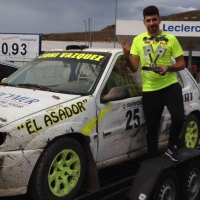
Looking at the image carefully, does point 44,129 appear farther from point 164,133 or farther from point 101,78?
point 164,133

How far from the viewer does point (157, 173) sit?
12.6ft

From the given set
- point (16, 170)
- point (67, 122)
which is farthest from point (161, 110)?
point (16, 170)

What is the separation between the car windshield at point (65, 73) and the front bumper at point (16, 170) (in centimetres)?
100

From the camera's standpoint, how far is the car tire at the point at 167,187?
3.88 metres

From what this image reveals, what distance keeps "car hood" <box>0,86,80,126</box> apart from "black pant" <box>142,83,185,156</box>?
990mm

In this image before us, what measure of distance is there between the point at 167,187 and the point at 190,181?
1.74 feet

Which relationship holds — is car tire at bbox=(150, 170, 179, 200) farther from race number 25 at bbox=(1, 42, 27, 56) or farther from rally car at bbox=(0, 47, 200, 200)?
race number 25 at bbox=(1, 42, 27, 56)

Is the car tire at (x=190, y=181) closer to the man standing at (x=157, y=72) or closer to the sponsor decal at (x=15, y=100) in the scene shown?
the man standing at (x=157, y=72)

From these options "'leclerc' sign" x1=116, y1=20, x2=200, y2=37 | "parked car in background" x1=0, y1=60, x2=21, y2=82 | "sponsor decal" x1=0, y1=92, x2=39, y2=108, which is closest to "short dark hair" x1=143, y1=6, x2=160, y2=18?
"sponsor decal" x1=0, y1=92, x2=39, y2=108

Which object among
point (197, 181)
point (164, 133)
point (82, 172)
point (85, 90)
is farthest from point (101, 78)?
point (197, 181)

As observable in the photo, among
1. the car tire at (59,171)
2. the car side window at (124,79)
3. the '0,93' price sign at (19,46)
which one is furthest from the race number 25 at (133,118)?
the '0,93' price sign at (19,46)

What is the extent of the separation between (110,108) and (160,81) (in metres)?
0.72

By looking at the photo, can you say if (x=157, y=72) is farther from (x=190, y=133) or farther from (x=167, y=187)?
(x=190, y=133)

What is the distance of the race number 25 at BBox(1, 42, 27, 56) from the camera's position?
53.5ft
